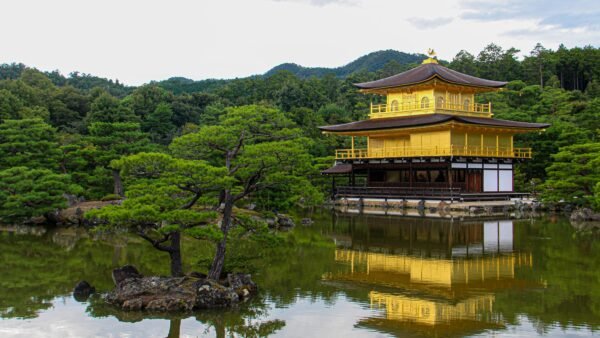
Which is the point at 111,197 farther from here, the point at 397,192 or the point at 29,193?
the point at 397,192

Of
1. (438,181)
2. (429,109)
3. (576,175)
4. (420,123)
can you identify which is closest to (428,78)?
(429,109)

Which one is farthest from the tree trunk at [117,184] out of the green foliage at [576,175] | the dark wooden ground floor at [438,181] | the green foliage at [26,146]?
the green foliage at [576,175]

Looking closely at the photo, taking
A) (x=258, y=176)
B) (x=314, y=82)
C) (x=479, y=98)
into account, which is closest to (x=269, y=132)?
(x=258, y=176)

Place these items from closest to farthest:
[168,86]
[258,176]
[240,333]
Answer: [240,333] < [258,176] < [168,86]

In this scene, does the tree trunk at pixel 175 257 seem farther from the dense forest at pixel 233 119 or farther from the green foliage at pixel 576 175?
the green foliage at pixel 576 175

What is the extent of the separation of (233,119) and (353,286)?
420 cm

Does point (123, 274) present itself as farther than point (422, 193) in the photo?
No

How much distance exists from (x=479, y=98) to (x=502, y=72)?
15.6 metres

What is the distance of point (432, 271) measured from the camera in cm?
1455

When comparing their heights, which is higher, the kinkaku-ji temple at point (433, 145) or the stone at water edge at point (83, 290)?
the kinkaku-ji temple at point (433, 145)

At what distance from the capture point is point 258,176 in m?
13.0

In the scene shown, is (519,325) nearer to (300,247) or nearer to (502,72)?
(300,247)

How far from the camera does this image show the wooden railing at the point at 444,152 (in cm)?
3306

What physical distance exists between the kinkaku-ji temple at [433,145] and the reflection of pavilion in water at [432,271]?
9.34m
